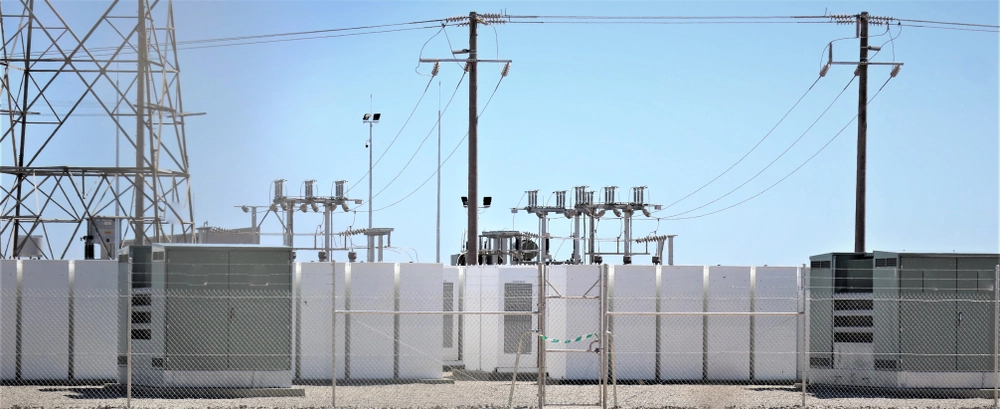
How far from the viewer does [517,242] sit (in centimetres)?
3388

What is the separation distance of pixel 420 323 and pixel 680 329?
4.99 meters

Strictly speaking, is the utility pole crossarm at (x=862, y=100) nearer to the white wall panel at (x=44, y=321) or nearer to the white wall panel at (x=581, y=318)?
the white wall panel at (x=581, y=318)

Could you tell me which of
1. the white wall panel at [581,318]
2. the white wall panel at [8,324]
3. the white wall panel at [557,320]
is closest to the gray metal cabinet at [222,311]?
the white wall panel at [8,324]

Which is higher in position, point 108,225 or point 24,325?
point 108,225

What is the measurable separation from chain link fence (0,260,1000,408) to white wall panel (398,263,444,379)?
0.03m

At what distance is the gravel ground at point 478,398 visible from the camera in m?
18.4

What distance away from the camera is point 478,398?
19250mm

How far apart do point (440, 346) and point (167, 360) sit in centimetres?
504

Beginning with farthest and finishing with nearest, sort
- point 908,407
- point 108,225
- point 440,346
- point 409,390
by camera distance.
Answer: point 108,225
point 440,346
point 409,390
point 908,407

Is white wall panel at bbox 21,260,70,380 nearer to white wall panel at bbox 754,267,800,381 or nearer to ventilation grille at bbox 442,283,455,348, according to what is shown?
ventilation grille at bbox 442,283,455,348

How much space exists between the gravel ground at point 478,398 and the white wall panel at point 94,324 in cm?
80

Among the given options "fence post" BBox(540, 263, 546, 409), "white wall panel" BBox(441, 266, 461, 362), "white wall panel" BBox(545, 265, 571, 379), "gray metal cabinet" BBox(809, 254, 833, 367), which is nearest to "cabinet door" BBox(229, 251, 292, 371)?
"white wall panel" BBox(441, 266, 461, 362)

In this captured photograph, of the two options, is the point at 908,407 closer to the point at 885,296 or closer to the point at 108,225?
the point at 885,296

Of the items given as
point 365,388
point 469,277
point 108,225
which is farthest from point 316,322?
point 108,225
